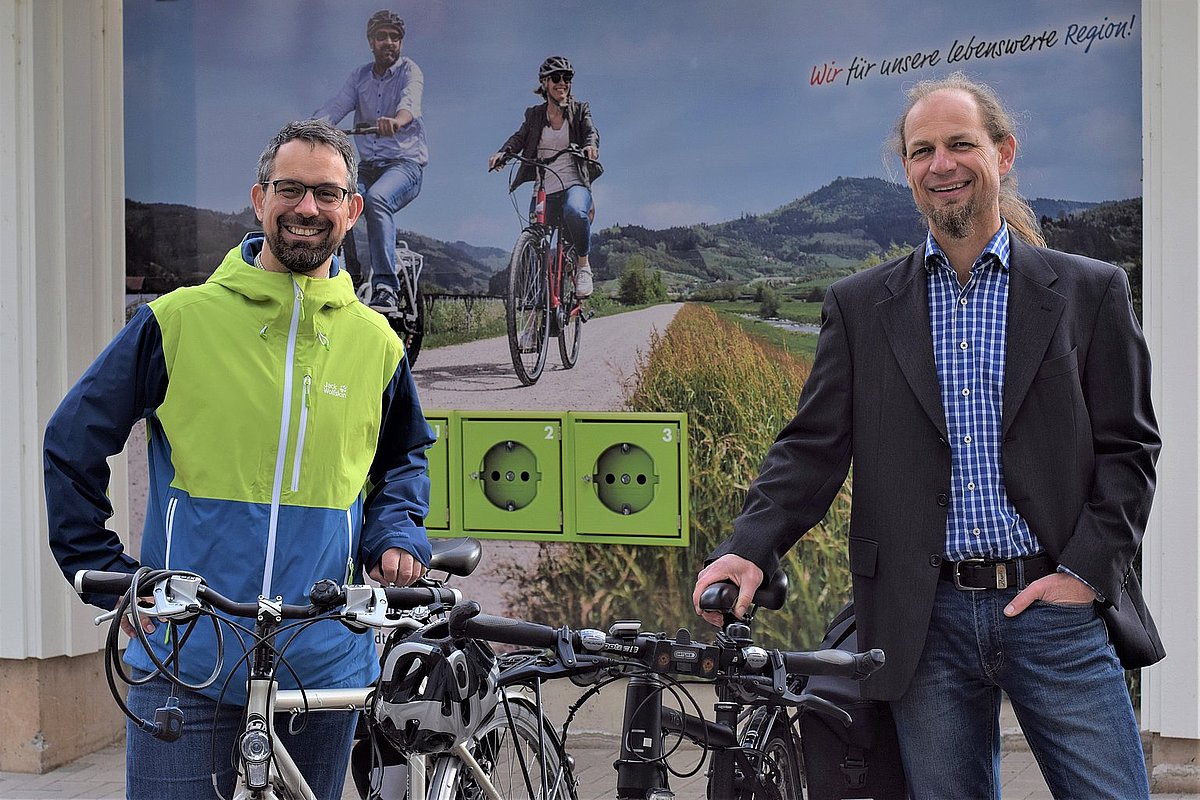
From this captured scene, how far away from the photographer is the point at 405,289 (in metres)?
6.47

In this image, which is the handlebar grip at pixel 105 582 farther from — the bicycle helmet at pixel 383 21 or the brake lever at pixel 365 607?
the bicycle helmet at pixel 383 21

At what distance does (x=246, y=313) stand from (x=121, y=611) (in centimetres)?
77

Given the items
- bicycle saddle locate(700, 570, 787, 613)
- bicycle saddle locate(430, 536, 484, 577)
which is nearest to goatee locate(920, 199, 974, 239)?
bicycle saddle locate(700, 570, 787, 613)

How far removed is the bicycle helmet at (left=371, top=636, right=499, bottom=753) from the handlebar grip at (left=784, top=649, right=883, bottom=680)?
22.8 inches

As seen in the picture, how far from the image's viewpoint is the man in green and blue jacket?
2984mm

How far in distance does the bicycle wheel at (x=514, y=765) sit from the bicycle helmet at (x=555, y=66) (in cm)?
353

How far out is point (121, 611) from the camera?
2.61m

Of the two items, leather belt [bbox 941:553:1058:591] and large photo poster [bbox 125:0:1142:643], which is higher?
large photo poster [bbox 125:0:1142:643]

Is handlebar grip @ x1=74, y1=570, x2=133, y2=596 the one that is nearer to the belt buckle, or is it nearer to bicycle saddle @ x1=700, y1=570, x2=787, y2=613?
bicycle saddle @ x1=700, y1=570, x2=787, y2=613

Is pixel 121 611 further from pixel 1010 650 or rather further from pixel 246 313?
pixel 1010 650

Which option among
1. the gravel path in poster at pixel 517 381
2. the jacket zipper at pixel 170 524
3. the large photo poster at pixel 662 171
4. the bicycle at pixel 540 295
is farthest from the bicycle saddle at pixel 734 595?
the bicycle at pixel 540 295

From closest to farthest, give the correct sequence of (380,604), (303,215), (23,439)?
1. (380,604)
2. (303,215)
3. (23,439)

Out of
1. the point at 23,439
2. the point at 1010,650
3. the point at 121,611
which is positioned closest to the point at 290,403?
the point at 121,611

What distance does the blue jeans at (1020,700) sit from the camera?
2834 millimetres
